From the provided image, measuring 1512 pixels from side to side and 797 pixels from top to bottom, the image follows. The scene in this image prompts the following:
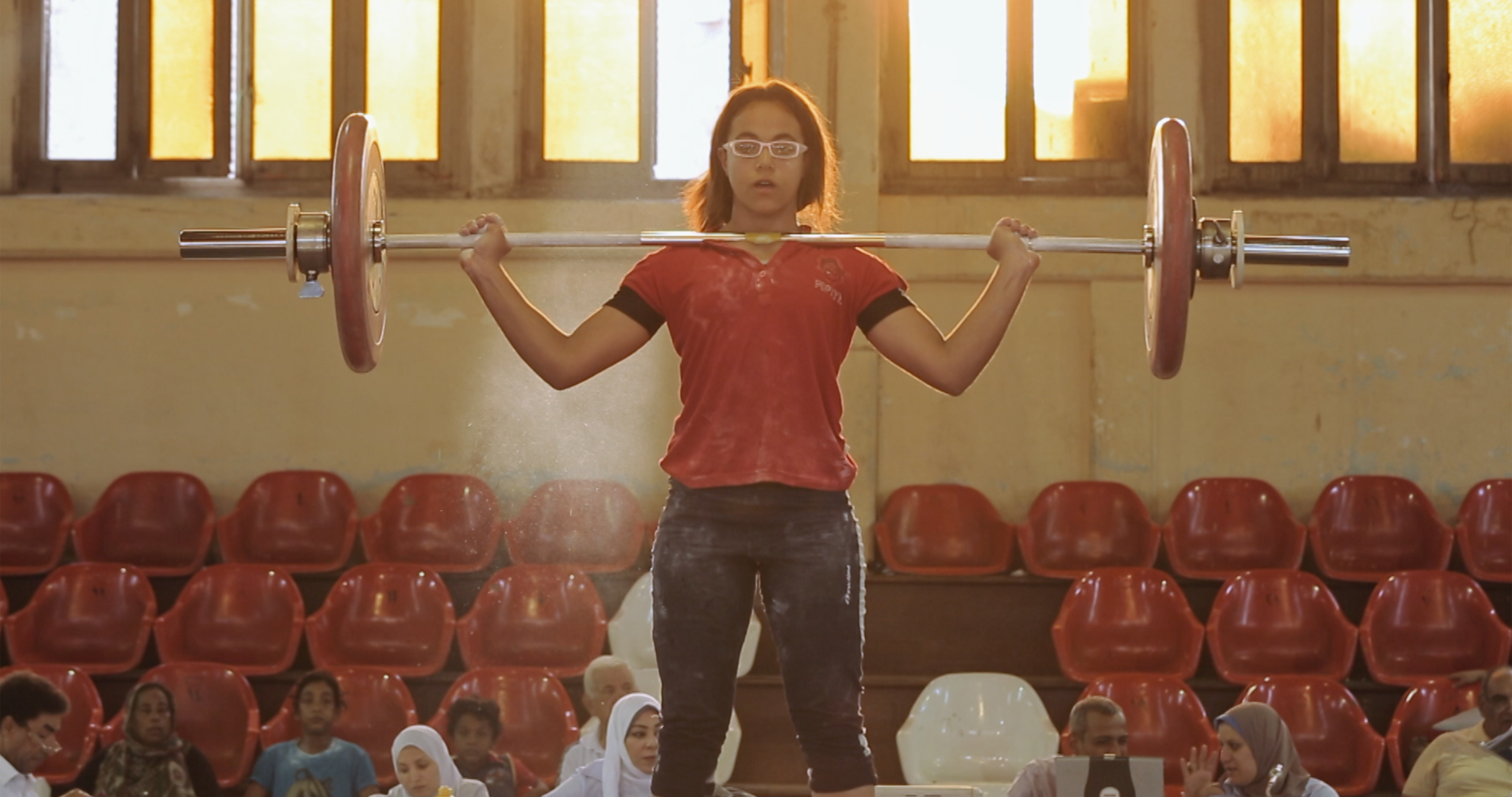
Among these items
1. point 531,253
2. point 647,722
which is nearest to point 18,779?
point 647,722

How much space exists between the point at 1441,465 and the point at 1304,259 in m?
4.50

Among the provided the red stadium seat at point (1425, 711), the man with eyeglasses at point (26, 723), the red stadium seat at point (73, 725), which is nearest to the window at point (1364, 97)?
the red stadium seat at point (1425, 711)

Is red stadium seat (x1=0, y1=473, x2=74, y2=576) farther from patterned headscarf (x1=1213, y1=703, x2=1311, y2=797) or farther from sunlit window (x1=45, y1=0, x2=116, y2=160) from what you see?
patterned headscarf (x1=1213, y1=703, x2=1311, y2=797)

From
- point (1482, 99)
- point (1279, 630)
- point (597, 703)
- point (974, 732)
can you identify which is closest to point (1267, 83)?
point (1482, 99)

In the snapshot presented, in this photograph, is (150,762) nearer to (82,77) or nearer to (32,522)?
(32,522)

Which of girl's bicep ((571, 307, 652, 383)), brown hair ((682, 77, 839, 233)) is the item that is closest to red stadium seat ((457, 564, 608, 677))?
brown hair ((682, 77, 839, 233))

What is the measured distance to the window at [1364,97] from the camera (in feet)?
25.5

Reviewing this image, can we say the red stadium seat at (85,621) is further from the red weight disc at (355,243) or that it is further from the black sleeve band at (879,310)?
the black sleeve band at (879,310)

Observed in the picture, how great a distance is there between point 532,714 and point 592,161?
279 centimetres

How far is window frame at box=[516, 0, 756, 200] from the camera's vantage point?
25.3ft

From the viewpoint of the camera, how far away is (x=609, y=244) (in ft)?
11.3

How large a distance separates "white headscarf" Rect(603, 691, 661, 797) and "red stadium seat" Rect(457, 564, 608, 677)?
39.1 inches

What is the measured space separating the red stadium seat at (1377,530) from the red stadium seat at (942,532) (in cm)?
129

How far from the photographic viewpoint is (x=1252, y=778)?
→ 5387 mm
